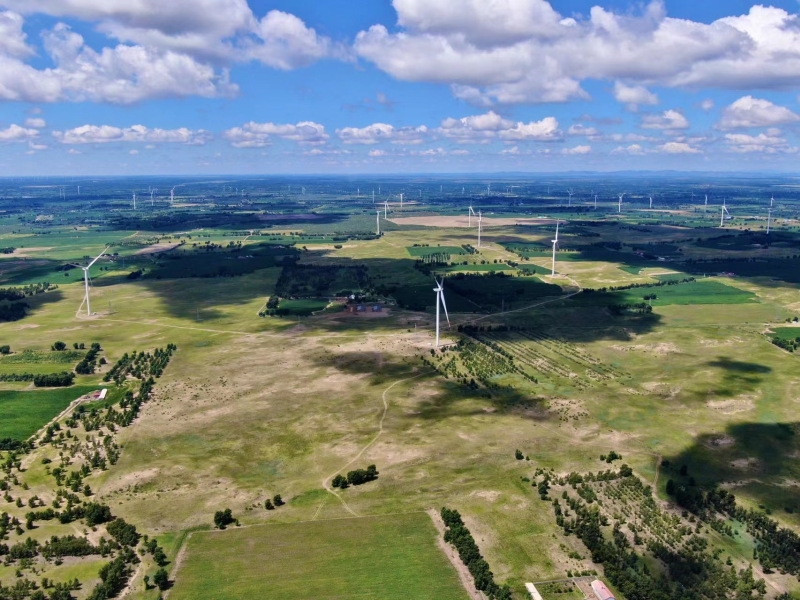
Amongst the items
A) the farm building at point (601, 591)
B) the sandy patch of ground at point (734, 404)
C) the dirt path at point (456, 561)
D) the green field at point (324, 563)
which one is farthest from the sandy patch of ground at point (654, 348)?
the farm building at point (601, 591)

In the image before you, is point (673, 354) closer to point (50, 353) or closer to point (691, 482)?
point (691, 482)

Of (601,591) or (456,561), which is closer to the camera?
(601,591)

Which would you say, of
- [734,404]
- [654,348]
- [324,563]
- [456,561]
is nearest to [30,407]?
[324,563]

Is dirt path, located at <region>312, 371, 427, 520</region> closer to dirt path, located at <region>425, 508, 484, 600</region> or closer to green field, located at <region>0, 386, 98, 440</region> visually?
dirt path, located at <region>425, 508, 484, 600</region>

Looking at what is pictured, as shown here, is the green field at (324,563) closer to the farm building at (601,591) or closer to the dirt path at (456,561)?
the dirt path at (456,561)

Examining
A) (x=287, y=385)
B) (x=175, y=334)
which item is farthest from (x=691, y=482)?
(x=175, y=334)

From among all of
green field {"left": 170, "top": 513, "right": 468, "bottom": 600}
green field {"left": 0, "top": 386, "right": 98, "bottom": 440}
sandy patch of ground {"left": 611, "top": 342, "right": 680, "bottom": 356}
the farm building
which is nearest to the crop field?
green field {"left": 170, "top": 513, "right": 468, "bottom": 600}

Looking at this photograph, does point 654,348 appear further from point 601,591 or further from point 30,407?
point 30,407
